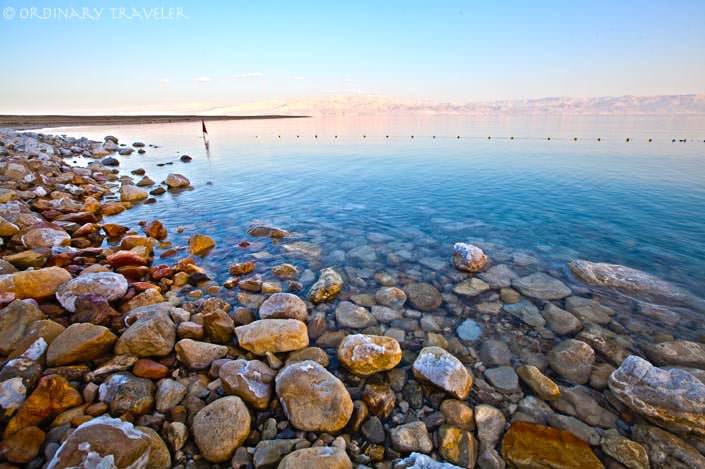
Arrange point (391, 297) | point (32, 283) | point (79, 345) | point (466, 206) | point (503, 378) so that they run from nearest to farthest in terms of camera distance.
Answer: point (79, 345)
point (503, 378)
point (32, 283)
point (391, 297)
point (466, 206)

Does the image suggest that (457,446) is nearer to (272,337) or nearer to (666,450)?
(666,450)

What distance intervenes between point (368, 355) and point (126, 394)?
11.6ft

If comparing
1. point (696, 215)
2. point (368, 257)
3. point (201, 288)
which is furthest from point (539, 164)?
point (201, 288)

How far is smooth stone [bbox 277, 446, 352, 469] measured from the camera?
11.6 ft

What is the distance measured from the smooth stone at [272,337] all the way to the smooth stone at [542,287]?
566 cm

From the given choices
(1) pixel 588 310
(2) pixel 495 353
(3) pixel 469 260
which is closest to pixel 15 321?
(2) pixel 495 353

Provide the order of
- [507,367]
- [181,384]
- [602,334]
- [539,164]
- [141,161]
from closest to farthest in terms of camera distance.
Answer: [181,384] → [507,367] → [602,334] → [539,164] → [141,161]

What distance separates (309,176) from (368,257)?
598 inches

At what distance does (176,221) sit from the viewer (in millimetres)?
13719

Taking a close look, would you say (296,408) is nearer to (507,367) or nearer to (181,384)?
(181,384)

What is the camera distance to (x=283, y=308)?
6.64 meters

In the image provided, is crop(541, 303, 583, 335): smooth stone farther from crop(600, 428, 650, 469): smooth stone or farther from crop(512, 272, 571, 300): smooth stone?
crop(600, 428, 650, 469): smooth stone

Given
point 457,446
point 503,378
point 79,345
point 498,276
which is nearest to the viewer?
point 457,446

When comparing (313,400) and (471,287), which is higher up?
(313,400)
